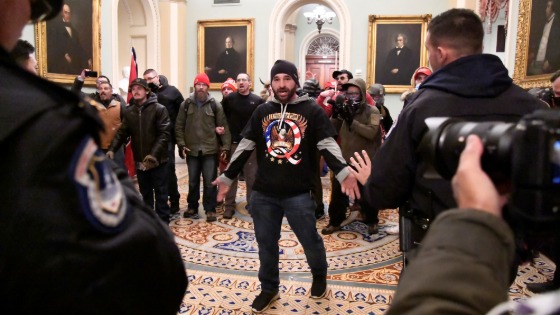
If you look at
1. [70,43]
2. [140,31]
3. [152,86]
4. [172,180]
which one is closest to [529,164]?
[172,180]

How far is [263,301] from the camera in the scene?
124 inches

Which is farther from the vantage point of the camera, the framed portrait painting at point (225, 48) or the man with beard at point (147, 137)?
the framed portrait painting at point (225, 48)

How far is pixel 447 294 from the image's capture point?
666 mm

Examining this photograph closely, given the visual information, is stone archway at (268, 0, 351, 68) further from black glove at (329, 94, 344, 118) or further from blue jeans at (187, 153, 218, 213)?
black glove at (329, 94, 344, 118)

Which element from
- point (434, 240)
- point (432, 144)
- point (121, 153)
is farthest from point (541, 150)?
point (121, 153)

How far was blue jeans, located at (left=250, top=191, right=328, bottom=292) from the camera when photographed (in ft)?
10.3

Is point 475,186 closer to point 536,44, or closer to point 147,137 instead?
point 147,137

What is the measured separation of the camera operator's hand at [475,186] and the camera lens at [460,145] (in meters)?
0.02

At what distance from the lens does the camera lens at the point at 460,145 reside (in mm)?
784

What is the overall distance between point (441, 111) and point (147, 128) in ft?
12.2

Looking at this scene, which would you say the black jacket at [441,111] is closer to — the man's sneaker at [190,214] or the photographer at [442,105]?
the photographer at [442,105]

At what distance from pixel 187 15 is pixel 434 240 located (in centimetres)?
1182

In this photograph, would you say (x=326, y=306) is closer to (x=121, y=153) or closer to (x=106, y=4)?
(x=121, y=153)

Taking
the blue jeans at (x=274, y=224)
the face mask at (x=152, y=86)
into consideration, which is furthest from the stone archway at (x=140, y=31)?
the blue jeans at (x=274, y=224)
